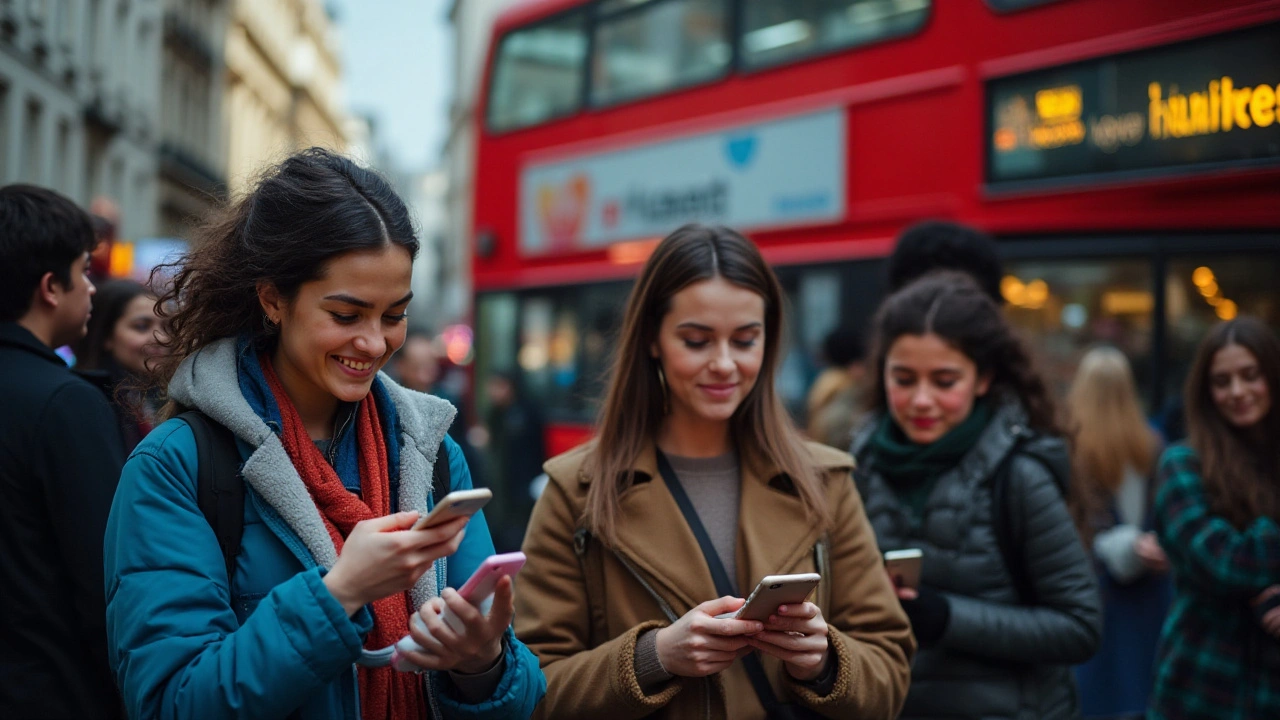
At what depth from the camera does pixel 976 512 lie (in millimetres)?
3150

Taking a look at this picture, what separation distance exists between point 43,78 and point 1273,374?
54.9 feet

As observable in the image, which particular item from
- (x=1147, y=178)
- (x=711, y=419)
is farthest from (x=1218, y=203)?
(x=711, y=419)

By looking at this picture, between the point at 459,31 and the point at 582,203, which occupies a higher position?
the point at 459,31

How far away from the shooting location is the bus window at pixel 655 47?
29.5ft

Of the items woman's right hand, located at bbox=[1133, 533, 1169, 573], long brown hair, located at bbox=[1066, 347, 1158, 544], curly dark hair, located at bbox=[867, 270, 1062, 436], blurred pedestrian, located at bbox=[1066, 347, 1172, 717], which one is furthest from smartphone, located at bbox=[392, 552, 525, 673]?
long brown hair, located at bbox=[1066, 347, 1158, 544]

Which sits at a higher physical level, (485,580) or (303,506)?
(303,506)

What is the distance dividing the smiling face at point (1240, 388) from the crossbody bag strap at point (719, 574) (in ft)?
7.04

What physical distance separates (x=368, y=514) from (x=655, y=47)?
7.99m

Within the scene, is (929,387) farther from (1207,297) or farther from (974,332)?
(1207,297)

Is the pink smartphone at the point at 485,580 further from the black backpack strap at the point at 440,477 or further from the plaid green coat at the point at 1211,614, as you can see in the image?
the plaid green coat at the point at 1211,614

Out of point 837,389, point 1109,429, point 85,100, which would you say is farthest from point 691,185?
point 85,100

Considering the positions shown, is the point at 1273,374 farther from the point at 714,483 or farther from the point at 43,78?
the point at 43,78

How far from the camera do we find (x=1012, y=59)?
22.4 ft

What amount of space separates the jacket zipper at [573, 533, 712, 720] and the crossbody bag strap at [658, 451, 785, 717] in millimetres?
112
